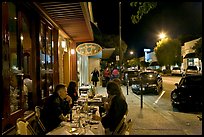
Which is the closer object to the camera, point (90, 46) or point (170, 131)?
point (170, 131)

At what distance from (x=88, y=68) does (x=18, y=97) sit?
23379 mm

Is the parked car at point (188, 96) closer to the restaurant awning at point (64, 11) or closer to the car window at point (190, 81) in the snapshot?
the car window at point (190, 81)

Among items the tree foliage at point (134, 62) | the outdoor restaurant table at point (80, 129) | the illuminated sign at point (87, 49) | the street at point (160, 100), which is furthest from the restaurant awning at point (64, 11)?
the tree foliage at point (134, 62)

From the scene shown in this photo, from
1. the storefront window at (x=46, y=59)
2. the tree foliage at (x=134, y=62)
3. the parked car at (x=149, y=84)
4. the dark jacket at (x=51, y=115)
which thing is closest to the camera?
the dark jacket at (x=51, y=115)

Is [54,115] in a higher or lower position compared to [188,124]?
higher

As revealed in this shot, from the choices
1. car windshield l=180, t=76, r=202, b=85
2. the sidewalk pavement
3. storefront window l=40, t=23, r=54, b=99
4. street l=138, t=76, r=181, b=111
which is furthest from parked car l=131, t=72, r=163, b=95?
storefront window l=40, t=23, r=54, b=99

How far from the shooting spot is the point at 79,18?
8.91 m

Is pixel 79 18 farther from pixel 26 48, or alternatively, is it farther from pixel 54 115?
pixel 54 115

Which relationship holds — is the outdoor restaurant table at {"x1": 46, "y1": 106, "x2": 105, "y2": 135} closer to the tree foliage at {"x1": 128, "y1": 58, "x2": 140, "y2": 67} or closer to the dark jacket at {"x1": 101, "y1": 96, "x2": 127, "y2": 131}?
the dark jacket at {"x1": 101, "y1": 96, "x2": 127, "y2": 131}

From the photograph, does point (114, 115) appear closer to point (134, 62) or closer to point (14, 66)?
point (14, 66)

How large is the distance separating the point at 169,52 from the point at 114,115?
2694 inches

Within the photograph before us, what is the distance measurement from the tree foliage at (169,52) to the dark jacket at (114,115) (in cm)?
6681

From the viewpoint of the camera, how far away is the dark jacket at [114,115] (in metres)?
Answer: 5.12

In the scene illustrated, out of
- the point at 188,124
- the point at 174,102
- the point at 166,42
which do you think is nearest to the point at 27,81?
the point at 188,124
